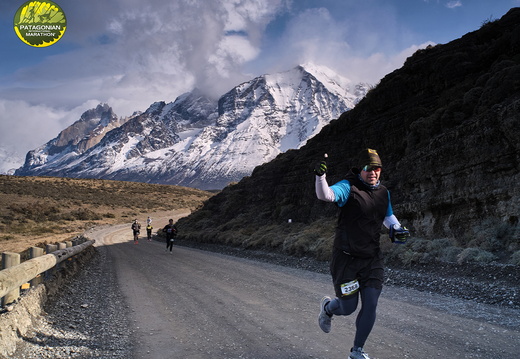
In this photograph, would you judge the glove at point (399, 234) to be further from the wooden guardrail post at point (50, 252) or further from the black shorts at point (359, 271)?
the wooden guardrail post at point (50, 252)

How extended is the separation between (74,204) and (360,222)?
85890 mm

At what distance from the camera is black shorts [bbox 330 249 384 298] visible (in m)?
4.30

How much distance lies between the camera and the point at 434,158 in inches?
675

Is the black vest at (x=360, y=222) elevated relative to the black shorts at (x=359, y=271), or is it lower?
elevated

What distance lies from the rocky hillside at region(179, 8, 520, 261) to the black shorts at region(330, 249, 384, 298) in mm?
6786

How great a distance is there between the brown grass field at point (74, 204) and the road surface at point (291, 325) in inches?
1480

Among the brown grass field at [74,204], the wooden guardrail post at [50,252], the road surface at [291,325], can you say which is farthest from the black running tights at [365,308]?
the brown grass field at [74,204]

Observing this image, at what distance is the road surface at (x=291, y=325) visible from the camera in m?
4.98

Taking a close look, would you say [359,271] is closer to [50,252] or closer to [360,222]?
[360,222]

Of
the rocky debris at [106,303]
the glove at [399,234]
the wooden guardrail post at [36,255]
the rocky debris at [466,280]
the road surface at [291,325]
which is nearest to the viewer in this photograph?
the glove at [399,234]

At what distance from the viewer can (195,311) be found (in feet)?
24.5

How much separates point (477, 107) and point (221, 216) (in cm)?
2701

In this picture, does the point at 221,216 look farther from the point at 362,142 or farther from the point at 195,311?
the point at 195,311

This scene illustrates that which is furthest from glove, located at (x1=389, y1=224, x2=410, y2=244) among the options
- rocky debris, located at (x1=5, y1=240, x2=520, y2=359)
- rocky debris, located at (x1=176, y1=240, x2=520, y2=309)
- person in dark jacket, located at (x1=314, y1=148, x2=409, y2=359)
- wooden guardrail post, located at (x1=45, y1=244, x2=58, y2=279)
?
wooden guardrail post, located at (x1=45, y1=244, x2=58, y2=279)
